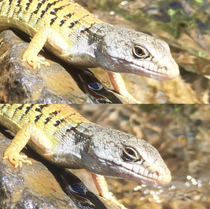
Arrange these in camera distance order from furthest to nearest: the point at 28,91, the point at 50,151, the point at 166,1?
the point at 166,1 → the point at 50,151 → the point at 28,91

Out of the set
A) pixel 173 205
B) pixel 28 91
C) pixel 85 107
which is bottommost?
pixel 173 205

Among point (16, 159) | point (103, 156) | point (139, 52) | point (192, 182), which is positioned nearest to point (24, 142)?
point (16, 159)

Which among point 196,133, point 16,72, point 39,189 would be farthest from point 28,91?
point 196,133

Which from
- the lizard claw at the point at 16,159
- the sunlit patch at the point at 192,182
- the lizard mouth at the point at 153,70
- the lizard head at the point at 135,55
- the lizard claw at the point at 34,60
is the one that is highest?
the lizard claw at the point at 34,60

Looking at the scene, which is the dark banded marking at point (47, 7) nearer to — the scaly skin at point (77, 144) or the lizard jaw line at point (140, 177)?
the scaly skin at point (77, 144)

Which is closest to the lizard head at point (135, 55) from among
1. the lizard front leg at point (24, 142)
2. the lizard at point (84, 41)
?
the lizard at point (84, 41)

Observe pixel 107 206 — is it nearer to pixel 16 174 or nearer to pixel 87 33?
pixel 16 174
